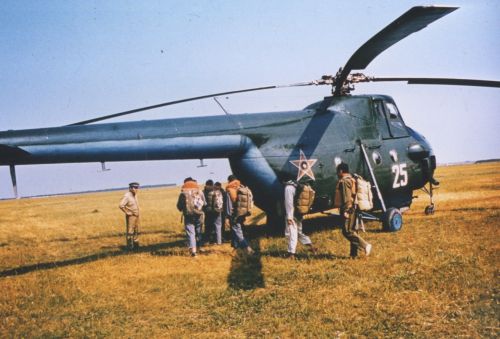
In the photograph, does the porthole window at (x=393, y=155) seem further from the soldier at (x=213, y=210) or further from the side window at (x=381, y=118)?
the soldier at (x=213, y=210)

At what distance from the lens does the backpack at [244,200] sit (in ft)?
33.3

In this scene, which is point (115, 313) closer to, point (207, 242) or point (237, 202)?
point (237, 202)

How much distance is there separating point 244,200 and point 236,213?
44cm

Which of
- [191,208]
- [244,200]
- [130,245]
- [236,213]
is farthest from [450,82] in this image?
[130,245]

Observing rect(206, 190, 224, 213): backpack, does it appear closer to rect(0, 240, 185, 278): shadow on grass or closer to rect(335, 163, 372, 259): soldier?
rect(0, 240, 185, 278): shadow on grass

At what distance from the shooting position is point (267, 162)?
10.6m

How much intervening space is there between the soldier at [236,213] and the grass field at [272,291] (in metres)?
0.41

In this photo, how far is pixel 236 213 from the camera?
10.3 m

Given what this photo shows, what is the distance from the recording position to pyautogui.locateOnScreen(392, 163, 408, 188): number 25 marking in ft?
42.5

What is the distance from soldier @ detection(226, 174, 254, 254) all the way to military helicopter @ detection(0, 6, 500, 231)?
1.97 feet

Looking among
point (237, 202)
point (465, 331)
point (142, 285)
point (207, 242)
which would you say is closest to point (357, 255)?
point (237, 202)

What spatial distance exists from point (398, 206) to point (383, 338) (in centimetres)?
977

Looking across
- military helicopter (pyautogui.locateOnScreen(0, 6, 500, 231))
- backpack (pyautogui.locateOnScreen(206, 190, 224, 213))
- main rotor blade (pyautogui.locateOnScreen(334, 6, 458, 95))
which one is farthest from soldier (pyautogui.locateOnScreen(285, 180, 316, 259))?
main rotor blade (pyautogui.locateOnScreen(334, 6, 458, 95))

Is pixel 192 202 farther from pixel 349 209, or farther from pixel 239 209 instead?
pixel 349 209
